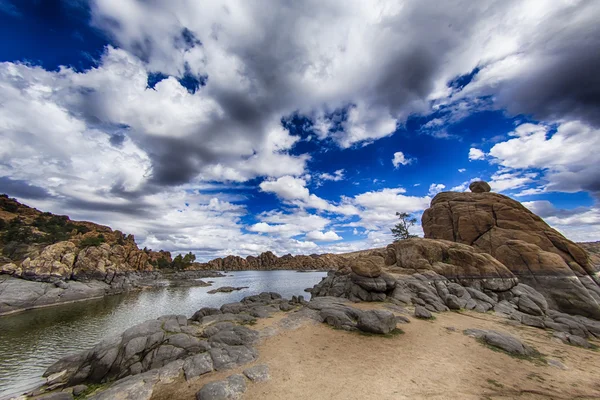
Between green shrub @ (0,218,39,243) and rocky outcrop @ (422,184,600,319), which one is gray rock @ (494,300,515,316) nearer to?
rocky outcrop @ (422,184,600,319)

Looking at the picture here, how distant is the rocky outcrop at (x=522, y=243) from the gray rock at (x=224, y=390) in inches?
1614

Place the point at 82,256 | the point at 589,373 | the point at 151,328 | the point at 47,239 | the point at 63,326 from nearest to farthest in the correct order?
the point at 589,373, the point at 151,328, the point at 63,326, the point at 82,256, the point at 47,239

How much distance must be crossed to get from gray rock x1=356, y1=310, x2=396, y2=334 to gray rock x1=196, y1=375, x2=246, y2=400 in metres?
10.5

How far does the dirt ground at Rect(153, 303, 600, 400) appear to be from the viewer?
1085 centimetres

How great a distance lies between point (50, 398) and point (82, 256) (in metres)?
68.3

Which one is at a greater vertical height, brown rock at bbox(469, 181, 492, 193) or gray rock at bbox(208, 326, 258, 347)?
brown rock at bbox(469, 181, 492, 193)

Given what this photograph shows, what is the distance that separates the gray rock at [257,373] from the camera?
1200cm

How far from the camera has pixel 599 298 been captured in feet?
91.7

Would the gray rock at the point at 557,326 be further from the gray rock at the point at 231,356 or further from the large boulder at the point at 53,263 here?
the large boulder at the point at 53,263

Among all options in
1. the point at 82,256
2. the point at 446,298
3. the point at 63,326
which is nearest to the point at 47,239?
the point at 82,256

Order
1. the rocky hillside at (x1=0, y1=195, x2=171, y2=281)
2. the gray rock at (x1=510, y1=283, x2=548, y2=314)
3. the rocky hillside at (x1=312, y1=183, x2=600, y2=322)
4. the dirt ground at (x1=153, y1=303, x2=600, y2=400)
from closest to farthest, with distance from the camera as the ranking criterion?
the dirt ground at (x1=153, y1=303, x2=600, y2=400) → the gray rock at (x1=510, y1=283, x2=548, y2=314) → the rocky hillside at (x1=312, y1=183, x2=600, y2=322) → the rocky hillside at (x1=0, y1=195, x2=171, y2=281)

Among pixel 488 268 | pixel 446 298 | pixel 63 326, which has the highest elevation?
pixel 488 268

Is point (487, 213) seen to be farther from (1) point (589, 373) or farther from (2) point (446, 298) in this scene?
(1) point (589, 373)

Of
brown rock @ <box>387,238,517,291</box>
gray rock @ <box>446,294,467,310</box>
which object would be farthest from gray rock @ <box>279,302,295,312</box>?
brown rock @ <box>387,238,517,291</box>
